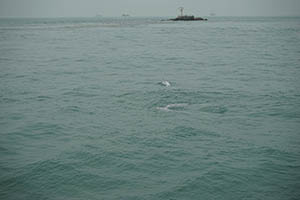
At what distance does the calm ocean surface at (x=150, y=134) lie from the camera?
1734 cm

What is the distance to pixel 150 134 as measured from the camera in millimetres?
24109

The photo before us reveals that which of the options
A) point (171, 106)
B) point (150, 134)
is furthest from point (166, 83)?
point (150, 134)

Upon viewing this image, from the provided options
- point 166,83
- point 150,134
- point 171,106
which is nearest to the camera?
point 150,134

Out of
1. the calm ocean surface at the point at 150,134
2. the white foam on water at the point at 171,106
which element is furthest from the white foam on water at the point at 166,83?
the white foam on water at the point at 171,106

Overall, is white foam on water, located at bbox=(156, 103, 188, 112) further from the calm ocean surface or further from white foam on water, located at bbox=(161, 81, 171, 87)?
white foam on water, located at bbox=(161, 81, 171, 87)

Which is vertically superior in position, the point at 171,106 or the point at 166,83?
the point at 166,83

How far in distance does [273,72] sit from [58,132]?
35.7 meters

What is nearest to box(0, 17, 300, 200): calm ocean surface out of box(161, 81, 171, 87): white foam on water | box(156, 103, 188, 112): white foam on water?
box(156, 103, 188, 112): white foam on water

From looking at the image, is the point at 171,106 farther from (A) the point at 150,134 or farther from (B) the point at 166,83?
(B) the point at 166,83

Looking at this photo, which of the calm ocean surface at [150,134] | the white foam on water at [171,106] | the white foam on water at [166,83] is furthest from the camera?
the white foam on water at [166,83]

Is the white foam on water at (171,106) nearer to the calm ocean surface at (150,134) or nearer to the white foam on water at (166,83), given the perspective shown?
the calm ocean surface at (150,134)

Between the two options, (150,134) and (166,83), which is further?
(166,83)

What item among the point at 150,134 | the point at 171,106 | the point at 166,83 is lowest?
the point at 150,134

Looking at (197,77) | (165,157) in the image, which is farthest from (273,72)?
(165,157)
